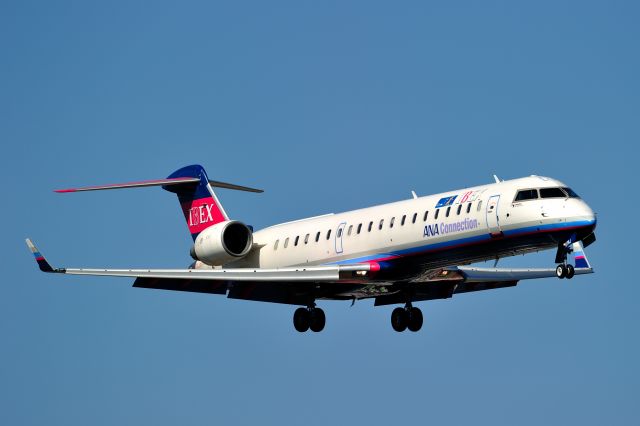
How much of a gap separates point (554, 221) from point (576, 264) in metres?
7.29

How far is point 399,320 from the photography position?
133 feet

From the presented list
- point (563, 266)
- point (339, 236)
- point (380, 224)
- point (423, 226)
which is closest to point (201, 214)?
point (339, 236)

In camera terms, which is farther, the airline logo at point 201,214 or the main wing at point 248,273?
the airline logo at point 201,214

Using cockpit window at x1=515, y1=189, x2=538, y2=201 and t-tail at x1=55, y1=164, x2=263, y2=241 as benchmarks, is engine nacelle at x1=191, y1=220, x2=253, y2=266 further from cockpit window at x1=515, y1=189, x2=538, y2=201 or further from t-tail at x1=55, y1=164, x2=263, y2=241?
cockpit window at x1=515, y1=189, x2=538, y2=201

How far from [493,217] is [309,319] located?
25.3ft

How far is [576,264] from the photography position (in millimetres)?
40719

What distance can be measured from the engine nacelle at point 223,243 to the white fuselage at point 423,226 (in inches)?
22.8

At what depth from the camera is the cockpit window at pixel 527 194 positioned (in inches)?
1355

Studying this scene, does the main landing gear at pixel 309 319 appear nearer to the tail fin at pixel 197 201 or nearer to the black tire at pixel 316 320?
the black tire at pixel 316 320

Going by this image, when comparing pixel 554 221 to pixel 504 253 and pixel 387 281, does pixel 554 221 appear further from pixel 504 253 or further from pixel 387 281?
pixel 387 281

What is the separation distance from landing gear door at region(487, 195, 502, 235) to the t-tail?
33.0 ft

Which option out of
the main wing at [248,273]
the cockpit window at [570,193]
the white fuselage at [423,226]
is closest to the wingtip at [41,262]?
the main wing at [248,273]

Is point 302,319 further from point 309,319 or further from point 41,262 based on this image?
point 41,262

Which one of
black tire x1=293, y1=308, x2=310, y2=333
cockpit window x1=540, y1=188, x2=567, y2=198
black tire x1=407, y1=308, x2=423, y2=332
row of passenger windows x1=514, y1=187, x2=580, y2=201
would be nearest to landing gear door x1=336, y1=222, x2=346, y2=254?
black tire x1=293, y1=308, x2=310, y2=333
